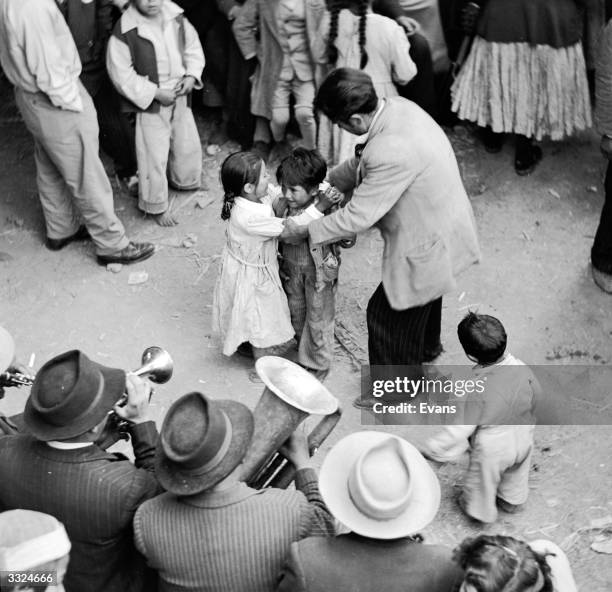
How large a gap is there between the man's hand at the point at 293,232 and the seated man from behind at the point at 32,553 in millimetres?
2240

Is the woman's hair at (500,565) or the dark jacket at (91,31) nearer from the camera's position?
the woman's hair at (500,565)

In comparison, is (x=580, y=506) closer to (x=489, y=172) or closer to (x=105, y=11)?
(x=489, y=172)

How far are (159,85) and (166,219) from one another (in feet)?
3.21

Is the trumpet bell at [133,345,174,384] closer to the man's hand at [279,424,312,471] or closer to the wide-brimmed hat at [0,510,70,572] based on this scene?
the man's hand at [279,424,312,471]

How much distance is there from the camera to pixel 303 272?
5.23m

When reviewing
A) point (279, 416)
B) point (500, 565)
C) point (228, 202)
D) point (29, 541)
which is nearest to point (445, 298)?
point (228, 202)

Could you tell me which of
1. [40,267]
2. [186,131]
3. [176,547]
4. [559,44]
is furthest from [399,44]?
[176,547]

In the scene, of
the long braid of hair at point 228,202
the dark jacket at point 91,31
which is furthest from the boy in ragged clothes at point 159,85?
the long braid of hair at point 228,202

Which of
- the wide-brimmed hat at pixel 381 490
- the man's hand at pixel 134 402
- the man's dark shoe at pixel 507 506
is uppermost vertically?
the wide-brimmed hat at pixel 381 490

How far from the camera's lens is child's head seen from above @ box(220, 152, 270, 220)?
4.89 metres

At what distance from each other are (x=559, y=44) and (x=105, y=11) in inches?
117

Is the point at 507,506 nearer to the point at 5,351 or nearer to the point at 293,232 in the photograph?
the point at 293,232

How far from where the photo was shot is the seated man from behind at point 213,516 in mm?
3191

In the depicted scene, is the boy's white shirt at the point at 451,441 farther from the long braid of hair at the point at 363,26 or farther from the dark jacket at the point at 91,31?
the dark jacket at the point at 91,31
